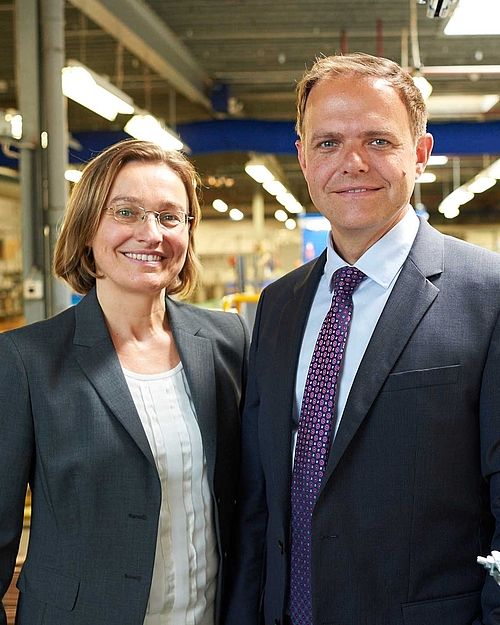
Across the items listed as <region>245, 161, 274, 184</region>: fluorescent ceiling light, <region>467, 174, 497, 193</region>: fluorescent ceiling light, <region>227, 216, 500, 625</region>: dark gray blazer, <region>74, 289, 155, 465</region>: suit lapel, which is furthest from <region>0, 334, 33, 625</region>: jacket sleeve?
<region>467, 174, 497, 193</region>: fluorescent ceiling light

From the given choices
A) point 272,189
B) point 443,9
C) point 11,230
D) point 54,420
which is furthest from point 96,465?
point 11,230

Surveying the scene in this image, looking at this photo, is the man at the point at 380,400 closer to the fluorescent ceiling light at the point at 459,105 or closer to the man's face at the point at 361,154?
the man's face at the point at 361,154

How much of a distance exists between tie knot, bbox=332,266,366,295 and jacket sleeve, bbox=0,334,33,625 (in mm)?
728

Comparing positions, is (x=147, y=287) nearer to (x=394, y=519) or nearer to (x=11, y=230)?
(x=394, y=519)

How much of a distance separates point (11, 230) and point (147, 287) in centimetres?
1731

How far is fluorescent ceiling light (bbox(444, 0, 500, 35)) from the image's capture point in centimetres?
373

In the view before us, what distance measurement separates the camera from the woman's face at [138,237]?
1.83 metres

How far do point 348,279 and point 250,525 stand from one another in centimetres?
67

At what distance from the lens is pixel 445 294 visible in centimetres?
157

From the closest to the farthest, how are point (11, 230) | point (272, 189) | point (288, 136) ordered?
point (288, 136) < point (272, 189) < point (11, 230)

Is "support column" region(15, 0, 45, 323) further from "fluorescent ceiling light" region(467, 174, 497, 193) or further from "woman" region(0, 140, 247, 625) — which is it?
"fluorescent ceiling light" region(467, 174, 497, 193)

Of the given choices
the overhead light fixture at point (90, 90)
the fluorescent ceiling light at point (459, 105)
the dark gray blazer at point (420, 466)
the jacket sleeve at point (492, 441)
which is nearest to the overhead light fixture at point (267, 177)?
the fluorescent ceiling light at point (459, 105)

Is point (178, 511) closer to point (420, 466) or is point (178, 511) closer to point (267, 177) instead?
point (420, 466)

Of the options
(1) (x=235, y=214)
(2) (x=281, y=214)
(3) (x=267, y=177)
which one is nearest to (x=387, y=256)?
(3) (x=267, y=177)
